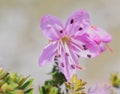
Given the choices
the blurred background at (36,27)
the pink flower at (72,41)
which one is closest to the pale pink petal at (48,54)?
the pink flower at (72,41)

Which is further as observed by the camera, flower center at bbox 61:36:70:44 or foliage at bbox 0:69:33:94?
flower center at bbox 61:36:70:44

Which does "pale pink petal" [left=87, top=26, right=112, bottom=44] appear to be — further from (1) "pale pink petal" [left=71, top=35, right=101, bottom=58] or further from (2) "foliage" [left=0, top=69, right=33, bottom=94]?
(2) "foliage" [left=0, top=69, right=33, bottom=94]

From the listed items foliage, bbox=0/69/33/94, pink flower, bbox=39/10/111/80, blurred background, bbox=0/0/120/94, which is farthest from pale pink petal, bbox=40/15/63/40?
blurred background, bbox=0/0/120/94

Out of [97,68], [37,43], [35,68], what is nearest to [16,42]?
[37,43]

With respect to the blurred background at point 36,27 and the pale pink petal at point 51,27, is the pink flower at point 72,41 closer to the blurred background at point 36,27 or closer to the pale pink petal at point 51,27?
the pale pink petal at point 51,27

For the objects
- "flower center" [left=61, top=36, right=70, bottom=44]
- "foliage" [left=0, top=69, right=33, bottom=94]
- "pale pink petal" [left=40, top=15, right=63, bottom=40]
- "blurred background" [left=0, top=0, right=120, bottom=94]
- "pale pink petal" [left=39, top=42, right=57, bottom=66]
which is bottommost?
"foliage" [left=0, top=69, right=33, bottom=94]

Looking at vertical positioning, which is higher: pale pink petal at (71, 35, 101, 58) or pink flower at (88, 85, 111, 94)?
pale pink petal at (71, 35, 101, 58)
